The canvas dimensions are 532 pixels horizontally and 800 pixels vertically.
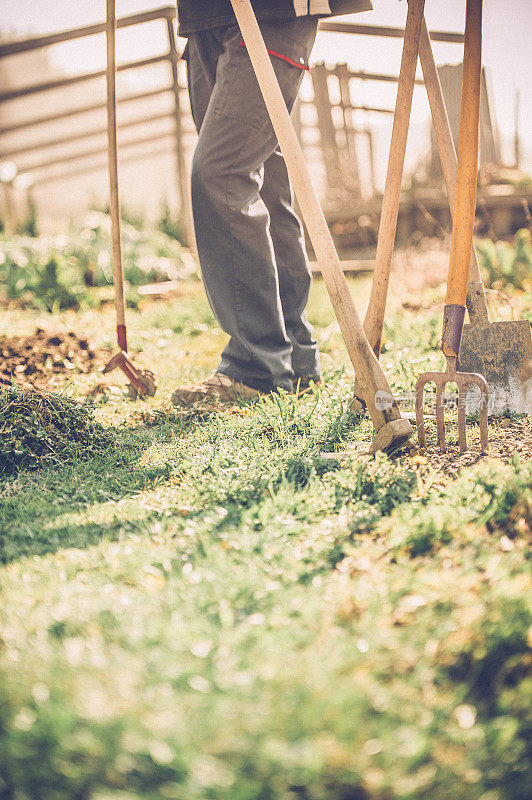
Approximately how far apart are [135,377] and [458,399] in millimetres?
1453

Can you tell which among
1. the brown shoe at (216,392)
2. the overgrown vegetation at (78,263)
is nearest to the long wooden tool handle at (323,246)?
the brown shoe at (216,392)

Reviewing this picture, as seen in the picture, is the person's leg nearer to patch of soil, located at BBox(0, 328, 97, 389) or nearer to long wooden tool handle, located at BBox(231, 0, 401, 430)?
long wooden tool handle, located at BBox(231, 0, 401, 430)

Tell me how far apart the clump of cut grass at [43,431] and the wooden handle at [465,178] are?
1318 millimetres

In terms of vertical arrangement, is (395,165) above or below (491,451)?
above

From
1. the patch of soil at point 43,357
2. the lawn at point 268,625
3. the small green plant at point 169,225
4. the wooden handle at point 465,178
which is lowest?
the patch of soil at point 43,357

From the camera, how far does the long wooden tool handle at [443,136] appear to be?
8.33 feet

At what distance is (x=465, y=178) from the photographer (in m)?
2.08

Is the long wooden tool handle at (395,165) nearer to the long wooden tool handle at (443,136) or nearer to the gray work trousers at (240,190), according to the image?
the long wooden tool handle at (443,136)

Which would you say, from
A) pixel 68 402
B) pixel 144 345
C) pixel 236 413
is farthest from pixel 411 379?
pixel 144 345

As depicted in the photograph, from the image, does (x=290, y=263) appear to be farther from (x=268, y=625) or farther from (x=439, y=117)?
(x=268, y=625)

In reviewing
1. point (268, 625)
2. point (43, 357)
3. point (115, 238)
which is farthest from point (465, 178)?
point (43, 357)

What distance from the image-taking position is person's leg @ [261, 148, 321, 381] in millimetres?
2951

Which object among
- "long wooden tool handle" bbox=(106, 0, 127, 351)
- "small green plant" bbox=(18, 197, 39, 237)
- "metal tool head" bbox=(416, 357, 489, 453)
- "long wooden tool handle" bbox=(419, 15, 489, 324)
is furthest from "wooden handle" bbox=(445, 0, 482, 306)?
"small green plant" bbox=(18, 197, 39, 237)

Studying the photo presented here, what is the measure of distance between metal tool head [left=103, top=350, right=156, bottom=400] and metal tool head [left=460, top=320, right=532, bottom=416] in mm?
1360
